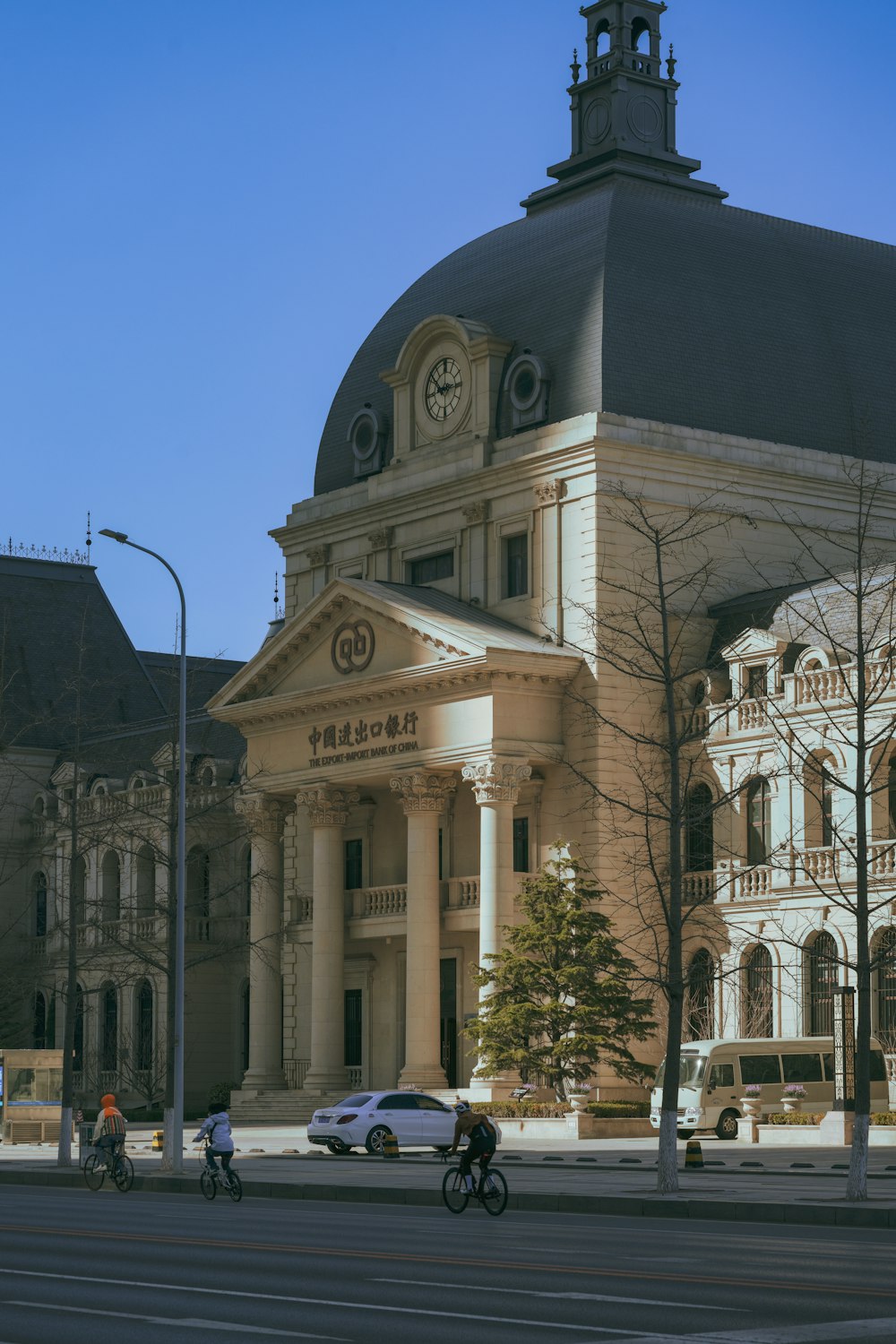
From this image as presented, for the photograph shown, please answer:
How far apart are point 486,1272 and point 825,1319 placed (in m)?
4.76

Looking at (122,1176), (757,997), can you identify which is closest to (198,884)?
(757,997)

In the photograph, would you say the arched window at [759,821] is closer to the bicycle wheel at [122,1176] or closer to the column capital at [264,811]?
the column capital at [264,811]

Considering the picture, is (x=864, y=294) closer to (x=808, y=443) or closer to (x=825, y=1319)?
(x=808, y=443)

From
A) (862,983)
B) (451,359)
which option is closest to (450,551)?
(451,359)

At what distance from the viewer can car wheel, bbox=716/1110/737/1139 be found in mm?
53812

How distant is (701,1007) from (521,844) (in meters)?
7.32

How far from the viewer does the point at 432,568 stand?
2803 inches

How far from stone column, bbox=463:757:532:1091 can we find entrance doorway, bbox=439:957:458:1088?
4.65m

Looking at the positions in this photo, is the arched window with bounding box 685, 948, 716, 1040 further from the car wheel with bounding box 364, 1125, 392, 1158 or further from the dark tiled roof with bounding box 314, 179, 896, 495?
the dark tiled roof with bounding box 314, 179, 896, 495

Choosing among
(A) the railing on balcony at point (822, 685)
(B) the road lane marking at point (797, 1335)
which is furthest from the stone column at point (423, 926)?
(B) the road lane marking at point (797, 1335)

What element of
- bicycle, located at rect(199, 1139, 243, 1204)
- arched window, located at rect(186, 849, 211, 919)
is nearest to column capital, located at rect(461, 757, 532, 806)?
arched window, located at rect(186, 849, 211, 919)

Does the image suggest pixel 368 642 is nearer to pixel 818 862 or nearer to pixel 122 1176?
pixel 818 862

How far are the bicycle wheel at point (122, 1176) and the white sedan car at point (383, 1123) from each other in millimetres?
10623

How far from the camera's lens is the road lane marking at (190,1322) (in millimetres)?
15727
